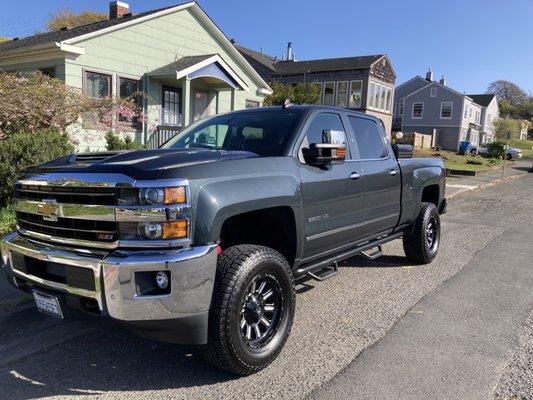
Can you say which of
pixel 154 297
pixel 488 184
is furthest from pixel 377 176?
pixel 488 184

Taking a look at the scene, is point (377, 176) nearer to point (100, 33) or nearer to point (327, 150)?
point (327, 150)

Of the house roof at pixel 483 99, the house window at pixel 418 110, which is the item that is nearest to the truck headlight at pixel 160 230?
the house window at pixel 418 110

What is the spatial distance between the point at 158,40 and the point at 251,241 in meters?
13.8

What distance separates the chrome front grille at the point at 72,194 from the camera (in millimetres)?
3029

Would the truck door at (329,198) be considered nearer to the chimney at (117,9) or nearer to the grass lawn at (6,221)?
the grass lawn at (6,221)

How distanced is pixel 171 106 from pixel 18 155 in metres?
9.60

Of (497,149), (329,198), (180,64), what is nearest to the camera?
(329,198)

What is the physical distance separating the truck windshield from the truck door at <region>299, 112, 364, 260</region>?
0.74 ft

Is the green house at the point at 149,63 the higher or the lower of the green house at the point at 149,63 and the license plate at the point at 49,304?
the higher

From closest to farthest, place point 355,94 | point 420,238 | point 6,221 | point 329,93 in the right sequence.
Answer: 1. point 420,238
2. point 6,221
3. point 355,94
4. point 329,93

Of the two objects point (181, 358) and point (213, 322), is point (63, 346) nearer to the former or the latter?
point (181, 358)

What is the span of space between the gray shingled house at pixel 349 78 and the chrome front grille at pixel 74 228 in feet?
101

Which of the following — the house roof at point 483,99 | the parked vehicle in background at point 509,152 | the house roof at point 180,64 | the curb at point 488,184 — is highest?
the house roof at point 483,99

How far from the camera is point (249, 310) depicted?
346cm
